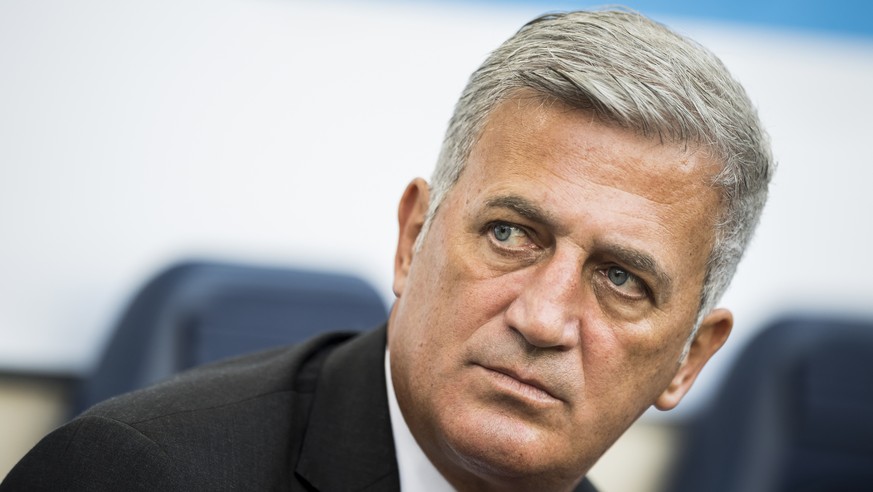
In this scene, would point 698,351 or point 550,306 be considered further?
point 698,351

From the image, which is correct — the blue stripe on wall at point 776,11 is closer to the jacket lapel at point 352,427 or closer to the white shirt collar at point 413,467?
the jacket lapel at point 352,427

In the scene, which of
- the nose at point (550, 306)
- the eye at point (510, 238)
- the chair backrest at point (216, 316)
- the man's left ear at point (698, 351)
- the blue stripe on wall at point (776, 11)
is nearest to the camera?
the nose at point (550, 306)

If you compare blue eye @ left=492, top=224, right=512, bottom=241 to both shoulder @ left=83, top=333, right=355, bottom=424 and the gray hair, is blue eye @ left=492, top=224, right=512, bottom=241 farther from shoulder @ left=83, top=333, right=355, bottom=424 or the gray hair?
shoulder @ left=83, top=333, right=355, bottom=424

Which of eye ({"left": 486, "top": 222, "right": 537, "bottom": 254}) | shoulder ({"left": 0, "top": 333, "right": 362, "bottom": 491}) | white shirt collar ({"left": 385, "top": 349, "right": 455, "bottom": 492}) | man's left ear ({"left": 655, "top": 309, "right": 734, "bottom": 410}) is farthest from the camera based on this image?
man's left ear ({"left": 655, "top": 309, "right": 734, "bottom": 410})

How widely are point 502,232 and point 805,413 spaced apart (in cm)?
217

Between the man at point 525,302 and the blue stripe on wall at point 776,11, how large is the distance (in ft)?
5.88

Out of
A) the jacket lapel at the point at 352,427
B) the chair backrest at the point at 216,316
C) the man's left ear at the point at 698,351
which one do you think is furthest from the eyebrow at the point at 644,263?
the chair backrest at the point at 216,316

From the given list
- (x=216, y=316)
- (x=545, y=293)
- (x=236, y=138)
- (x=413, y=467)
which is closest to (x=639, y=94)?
(x=545, y=293)

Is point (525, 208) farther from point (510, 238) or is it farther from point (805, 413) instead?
point (805, 413)

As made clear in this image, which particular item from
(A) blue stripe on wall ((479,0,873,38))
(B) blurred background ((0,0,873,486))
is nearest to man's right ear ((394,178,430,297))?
(B) blurred background ((0,0,873,486))

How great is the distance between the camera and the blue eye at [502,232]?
185cm

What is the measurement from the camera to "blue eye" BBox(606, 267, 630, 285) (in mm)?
1844

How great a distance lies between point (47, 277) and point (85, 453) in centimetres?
185

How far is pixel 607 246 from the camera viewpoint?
1.80 meters
